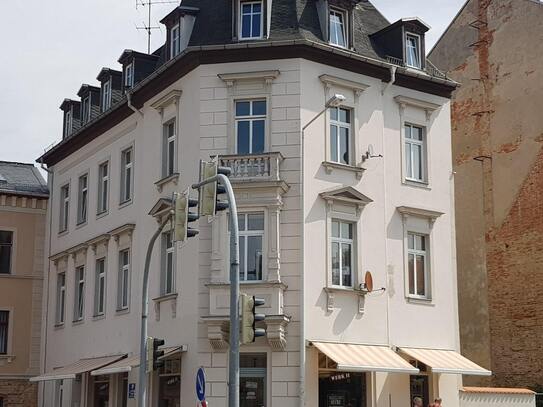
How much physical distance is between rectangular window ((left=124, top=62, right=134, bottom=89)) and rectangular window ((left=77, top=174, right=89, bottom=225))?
4.29 metres

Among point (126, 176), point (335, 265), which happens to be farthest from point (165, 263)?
point (335, 265)

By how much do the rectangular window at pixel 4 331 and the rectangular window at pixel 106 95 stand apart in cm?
983

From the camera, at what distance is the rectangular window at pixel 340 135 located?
2786 cm

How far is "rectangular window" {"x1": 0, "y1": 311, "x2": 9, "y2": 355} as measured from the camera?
38812 millimetres

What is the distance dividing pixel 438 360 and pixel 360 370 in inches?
148

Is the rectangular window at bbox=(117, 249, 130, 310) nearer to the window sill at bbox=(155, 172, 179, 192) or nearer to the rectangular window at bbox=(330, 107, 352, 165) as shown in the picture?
the window sill at bbox=(155, 172, 179, 192)

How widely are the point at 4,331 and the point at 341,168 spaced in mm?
18255

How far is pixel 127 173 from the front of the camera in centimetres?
3275

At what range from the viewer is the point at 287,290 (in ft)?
85.8

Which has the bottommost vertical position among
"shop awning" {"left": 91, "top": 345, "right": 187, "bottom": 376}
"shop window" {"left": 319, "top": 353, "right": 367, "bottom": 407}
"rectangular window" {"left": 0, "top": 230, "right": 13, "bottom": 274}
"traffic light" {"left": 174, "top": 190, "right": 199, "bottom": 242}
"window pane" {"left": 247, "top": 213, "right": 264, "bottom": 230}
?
"shop window" {"left": 319, "top": 353, "right": 367, "bottom": 407}

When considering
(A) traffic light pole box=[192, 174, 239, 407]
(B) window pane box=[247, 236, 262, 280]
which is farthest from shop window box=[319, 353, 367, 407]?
(A) traffic light pole box=[192, 174, 239, 407]

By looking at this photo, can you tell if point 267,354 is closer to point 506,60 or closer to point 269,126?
point 269,126

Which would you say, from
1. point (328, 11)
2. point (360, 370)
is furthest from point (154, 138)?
point (360, 370)

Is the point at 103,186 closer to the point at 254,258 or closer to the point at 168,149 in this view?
the point at 168,149
